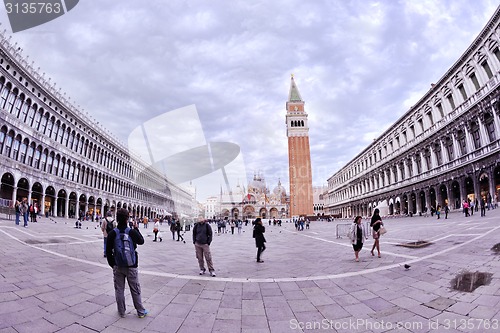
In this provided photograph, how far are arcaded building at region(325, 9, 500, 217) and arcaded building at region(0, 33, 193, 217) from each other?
138 feet

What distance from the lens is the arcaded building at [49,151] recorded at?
28.1 meters

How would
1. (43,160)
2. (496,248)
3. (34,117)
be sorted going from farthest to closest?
(43,160)
(34,117)
(496,248)

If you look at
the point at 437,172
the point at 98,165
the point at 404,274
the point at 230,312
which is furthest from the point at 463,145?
the point at 98,165

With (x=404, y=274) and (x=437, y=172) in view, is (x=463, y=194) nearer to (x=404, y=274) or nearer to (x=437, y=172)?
(x=437, y=172)

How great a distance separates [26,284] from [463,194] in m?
33.5

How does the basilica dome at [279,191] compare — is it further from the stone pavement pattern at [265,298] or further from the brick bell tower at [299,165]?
the stone pavement pattern at [265,298]

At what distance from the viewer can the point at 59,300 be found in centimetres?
454

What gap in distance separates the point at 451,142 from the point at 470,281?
1224 inches

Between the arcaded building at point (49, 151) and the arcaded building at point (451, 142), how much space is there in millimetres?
41950

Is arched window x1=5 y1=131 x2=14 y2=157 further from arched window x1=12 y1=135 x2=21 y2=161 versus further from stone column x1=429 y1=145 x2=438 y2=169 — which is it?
stone column x1=429 y1=145 x2=438 y2=169

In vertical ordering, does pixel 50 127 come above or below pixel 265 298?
above

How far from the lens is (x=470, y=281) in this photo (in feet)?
16.4

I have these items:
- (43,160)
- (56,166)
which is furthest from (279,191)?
(43,160)

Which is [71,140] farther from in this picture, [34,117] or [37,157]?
[37,157]
